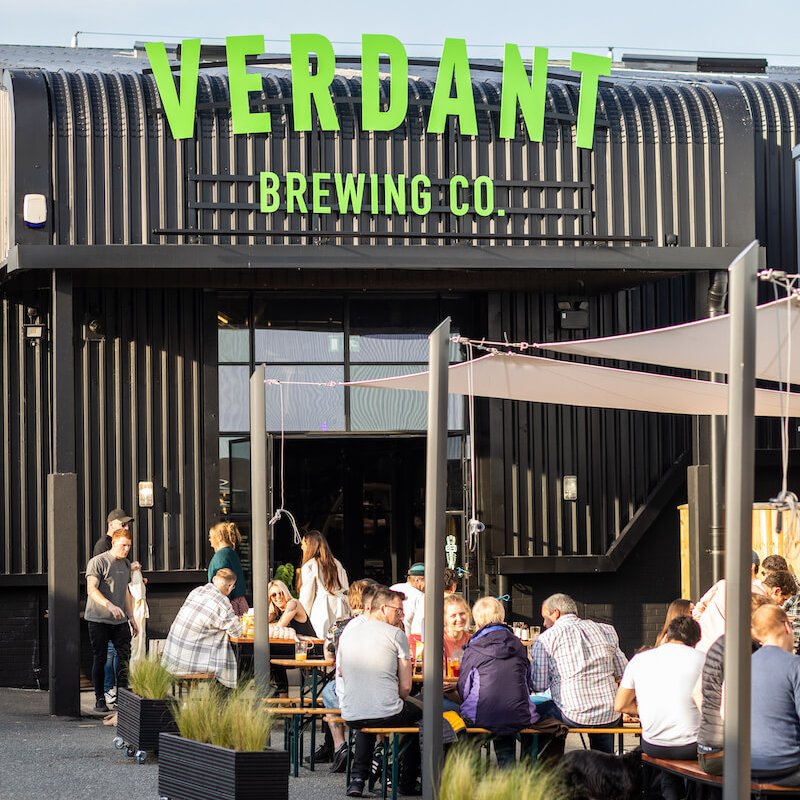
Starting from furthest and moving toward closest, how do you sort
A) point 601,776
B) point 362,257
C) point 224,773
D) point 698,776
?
1. point 362,257
2. point 601,776
3. point 224,773
4. point 698,776

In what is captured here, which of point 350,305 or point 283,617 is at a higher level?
point 350,305

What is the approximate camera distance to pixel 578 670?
881cm

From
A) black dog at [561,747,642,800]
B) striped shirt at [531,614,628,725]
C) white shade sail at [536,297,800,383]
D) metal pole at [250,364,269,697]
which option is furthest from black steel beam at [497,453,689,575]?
black dog at [561,747,642,800]

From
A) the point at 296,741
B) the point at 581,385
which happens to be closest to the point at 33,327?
the point at 581,385

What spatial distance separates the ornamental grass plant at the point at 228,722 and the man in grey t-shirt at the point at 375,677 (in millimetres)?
686

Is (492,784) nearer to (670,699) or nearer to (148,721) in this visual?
(670,699)

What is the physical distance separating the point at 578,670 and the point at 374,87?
6560 mm

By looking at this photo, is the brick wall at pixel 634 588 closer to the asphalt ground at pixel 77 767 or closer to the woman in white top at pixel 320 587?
the asphalt ground at pixel 77 767

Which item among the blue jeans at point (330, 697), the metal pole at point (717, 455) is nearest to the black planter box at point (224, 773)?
the blue jeans at point (330, 697)

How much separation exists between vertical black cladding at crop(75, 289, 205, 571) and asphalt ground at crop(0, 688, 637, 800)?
2555mm

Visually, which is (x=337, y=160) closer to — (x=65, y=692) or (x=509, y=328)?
(x=509, y=328)

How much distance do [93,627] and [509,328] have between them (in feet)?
17.1

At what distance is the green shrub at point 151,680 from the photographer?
958cm

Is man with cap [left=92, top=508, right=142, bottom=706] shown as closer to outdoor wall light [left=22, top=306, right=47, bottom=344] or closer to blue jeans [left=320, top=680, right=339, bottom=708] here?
outdoor wall light [left=22, top=306, right=47, bottom=344]
